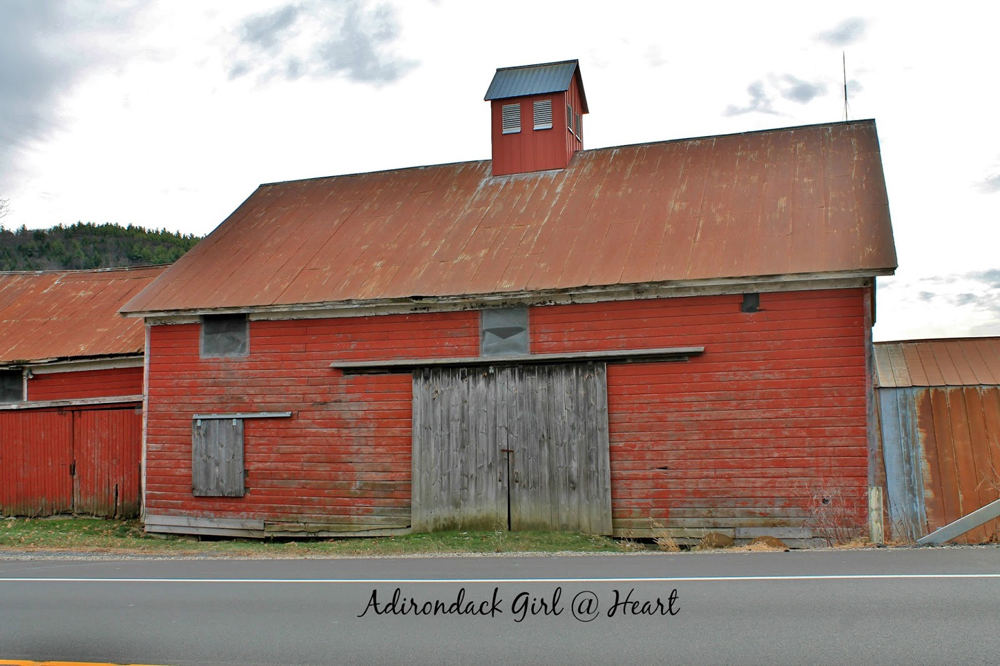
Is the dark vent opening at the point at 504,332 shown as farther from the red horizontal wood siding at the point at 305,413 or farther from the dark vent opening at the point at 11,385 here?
the dark vent opening at the point at 11,385

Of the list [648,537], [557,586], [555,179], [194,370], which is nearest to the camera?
[557,586]

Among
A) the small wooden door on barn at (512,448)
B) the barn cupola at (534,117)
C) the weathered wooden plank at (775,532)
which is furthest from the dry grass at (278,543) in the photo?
the barn cupola at (534,117)

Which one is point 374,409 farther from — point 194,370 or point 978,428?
point 978,428

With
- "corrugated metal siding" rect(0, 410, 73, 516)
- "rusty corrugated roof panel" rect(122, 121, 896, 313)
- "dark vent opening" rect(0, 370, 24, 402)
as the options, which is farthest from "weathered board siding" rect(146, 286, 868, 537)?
"dark vent opening" rect(0, 370, 24, 402)

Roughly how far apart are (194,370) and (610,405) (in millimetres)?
7881

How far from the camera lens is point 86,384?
19938mm

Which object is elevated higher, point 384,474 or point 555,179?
point 555,179

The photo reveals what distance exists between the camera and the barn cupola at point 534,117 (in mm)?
20156

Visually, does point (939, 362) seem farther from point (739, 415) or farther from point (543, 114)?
point (543, 114)

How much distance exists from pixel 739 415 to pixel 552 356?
10.0ft

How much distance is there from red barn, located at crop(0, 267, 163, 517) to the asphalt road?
9.23 m

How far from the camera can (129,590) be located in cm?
929

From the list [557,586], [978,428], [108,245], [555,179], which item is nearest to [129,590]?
[557,586]

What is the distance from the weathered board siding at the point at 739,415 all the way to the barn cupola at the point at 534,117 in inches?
245
